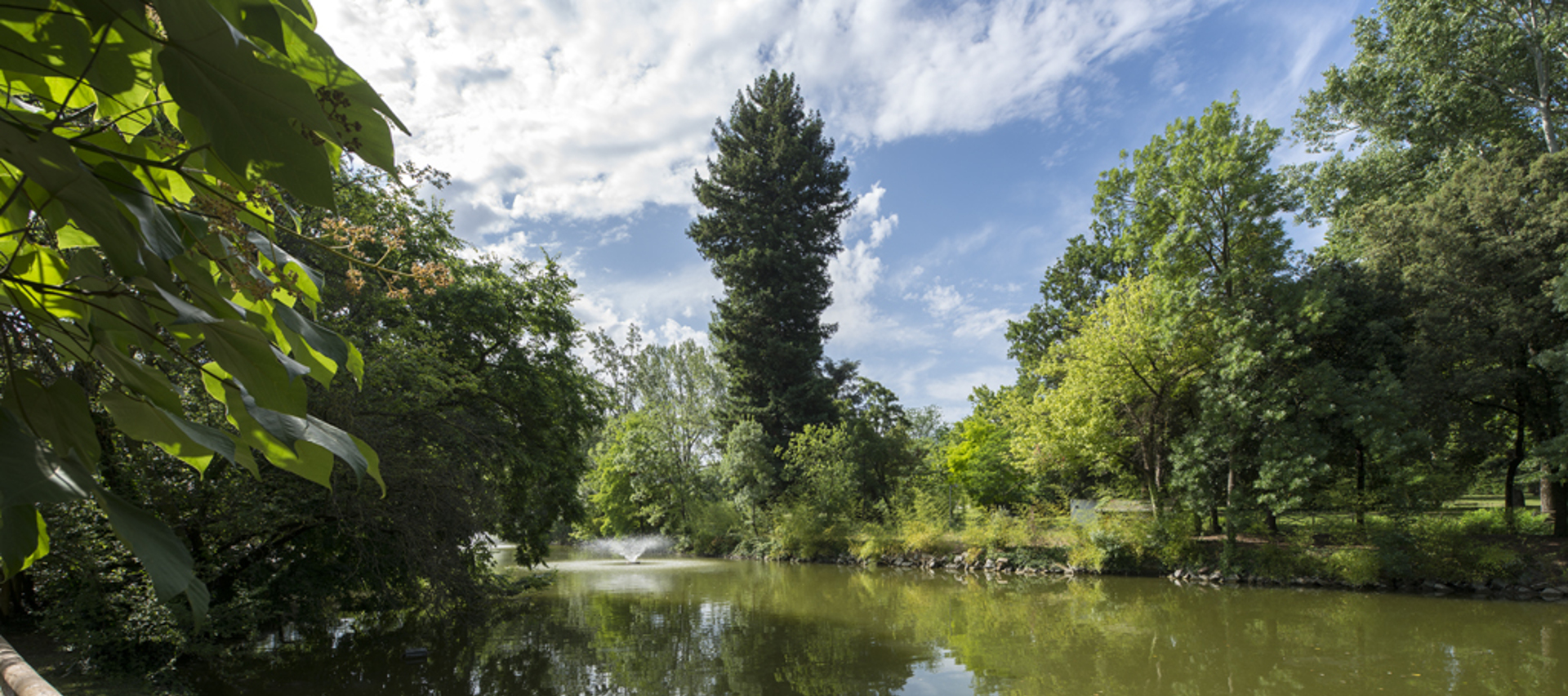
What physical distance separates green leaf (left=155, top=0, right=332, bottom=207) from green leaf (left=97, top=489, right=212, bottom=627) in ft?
0.98

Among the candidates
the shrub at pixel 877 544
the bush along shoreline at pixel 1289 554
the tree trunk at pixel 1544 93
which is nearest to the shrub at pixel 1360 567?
the bush along shoreline at pixel 1289 554

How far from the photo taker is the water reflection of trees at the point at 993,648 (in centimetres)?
792

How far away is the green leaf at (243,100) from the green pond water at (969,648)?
8081mm

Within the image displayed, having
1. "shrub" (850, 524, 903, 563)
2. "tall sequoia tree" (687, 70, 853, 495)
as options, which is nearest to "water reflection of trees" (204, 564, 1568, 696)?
"shrub" (850, 524, 903, 563)

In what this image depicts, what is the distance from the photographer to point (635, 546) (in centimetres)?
3036

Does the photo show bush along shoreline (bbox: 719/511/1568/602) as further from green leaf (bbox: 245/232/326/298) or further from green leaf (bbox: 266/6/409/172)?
green leaf (bbox: 266/6/409/172)

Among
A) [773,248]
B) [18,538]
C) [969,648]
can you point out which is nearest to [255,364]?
[18,538]

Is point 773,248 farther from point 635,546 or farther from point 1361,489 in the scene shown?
point 1361,489

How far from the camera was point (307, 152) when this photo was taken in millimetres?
601

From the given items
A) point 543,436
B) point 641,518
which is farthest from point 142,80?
point 641,518

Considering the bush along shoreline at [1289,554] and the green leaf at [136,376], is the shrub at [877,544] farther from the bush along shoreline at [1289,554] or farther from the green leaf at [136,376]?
the green leaf at [136,376]

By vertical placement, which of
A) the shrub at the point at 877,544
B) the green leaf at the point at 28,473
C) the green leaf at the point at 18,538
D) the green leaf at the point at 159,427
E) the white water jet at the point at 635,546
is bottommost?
the white water jet at the point at 635,546

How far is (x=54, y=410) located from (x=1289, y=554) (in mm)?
18353

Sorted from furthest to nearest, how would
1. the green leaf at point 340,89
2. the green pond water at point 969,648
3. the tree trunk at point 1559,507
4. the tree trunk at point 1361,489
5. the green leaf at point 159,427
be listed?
the tree trunk at point 1361,489 < the tree trunk at point 1559,507 < the green pond water at point 969,648 < the green leaf at point 159,427 < the green leaf at point 340,89
